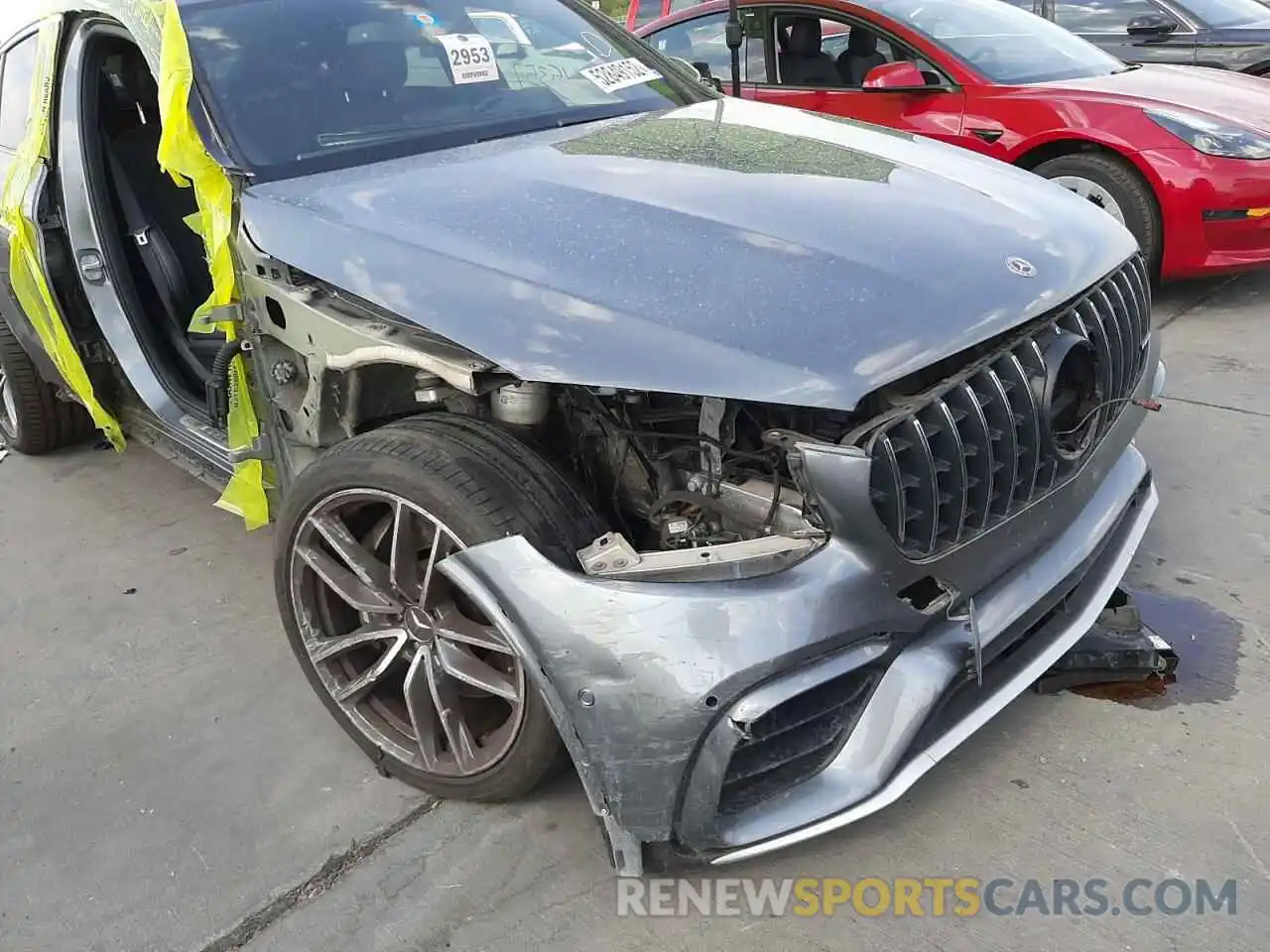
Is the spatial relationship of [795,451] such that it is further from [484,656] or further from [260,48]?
[260,48]

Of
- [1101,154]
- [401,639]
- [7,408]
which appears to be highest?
[1101,154]

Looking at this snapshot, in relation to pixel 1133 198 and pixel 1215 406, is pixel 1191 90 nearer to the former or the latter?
pixel 1133 198

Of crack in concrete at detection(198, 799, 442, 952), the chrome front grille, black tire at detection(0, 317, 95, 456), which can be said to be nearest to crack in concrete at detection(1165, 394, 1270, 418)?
the chrome front grille

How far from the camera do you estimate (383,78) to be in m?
2.79

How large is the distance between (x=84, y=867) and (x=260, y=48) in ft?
6.66

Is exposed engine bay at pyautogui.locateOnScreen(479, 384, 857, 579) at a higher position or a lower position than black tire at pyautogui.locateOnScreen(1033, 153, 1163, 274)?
higher

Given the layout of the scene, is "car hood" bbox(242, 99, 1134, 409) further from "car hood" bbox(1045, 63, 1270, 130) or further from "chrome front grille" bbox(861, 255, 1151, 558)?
"car hood" bbox(1045, 63, 1270, 130)

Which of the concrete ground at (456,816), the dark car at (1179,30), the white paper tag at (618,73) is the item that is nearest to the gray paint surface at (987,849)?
the concrete ground at (456,816)

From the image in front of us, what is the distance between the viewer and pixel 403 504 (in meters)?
2.08

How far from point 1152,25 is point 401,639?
6772mm

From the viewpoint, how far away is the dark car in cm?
657

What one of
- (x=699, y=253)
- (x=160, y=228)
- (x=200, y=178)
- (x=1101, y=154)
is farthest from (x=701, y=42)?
Result: (x=699, y=253)

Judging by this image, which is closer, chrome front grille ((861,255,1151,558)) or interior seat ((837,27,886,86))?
chrome front grille ((861,255,1151,558))

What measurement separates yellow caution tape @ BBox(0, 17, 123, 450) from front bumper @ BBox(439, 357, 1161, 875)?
218cm
